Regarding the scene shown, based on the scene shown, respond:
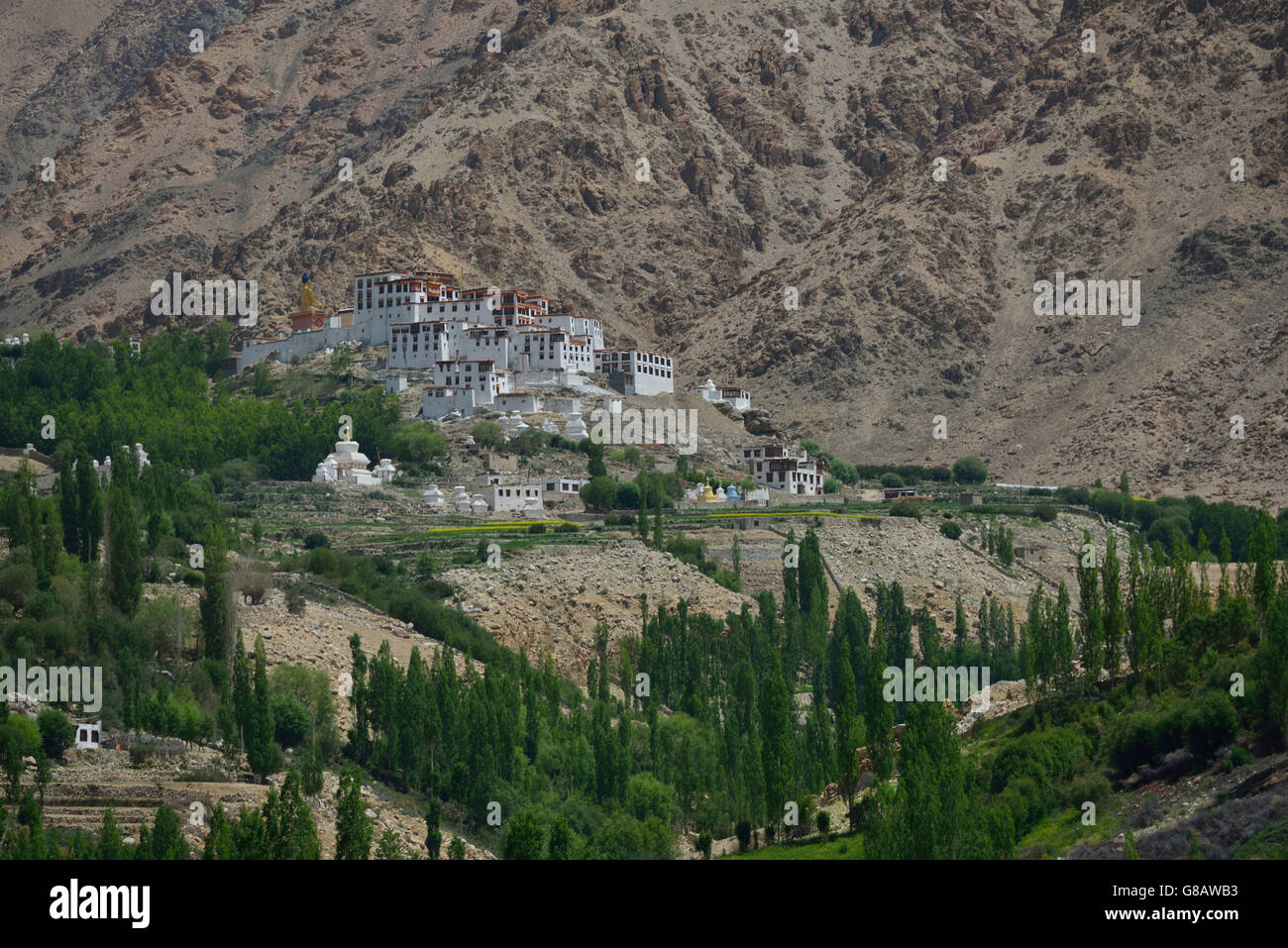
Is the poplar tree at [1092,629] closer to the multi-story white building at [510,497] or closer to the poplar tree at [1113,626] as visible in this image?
the poplar tree at [1113,626]

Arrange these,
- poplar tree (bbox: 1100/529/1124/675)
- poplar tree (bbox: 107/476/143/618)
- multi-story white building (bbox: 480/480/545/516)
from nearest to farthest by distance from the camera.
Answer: poplar tree (bbox: 1100/529/1124/675)
poplar tree (bbox: 107/476/143/618)
multi-story white building (bbox: 480/480/545/516)

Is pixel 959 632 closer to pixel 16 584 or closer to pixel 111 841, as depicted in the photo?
pixel 16 584

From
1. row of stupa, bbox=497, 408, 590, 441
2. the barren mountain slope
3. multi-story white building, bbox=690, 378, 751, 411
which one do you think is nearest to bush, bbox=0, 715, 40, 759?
row of stupa, bbox=497, 408, 590, 441

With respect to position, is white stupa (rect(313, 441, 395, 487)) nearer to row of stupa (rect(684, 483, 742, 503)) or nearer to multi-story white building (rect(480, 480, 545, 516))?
multi-story white building (rect(480, 480, 545, 516))
